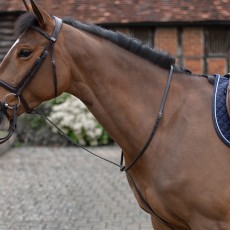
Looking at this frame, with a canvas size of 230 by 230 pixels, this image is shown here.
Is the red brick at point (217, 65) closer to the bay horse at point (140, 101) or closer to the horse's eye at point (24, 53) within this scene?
the bay horse at point (140, 101)

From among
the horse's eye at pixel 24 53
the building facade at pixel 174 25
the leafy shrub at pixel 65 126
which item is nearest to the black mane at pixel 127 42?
the horse's eye at pixel 24 53

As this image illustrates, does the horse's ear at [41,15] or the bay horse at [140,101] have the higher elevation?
the horse's ear at [41,15]

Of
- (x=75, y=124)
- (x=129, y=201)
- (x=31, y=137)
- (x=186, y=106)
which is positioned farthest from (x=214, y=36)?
(x=186, y=106)

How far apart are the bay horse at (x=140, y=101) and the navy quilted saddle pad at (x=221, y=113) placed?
0.12 feet

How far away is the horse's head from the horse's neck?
0.46 ft

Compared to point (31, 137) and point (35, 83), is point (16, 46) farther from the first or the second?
point (31, 137)

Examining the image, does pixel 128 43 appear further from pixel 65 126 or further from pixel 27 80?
pixel 65 126

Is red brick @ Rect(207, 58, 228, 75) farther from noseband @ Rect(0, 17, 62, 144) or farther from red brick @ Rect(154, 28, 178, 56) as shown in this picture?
noseband @ Rect(0, 17, 62, 144)

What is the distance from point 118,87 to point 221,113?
0.67 metres

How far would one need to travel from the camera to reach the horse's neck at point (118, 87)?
264 cm

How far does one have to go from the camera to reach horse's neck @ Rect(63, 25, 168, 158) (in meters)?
2.64

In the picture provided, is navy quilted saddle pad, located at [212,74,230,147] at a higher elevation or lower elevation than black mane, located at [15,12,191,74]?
lower

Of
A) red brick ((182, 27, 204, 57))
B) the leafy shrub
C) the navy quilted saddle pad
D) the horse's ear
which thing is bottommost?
the leafy shrub

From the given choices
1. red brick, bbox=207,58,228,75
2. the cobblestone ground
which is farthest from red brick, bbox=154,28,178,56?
the cobblestone ground
